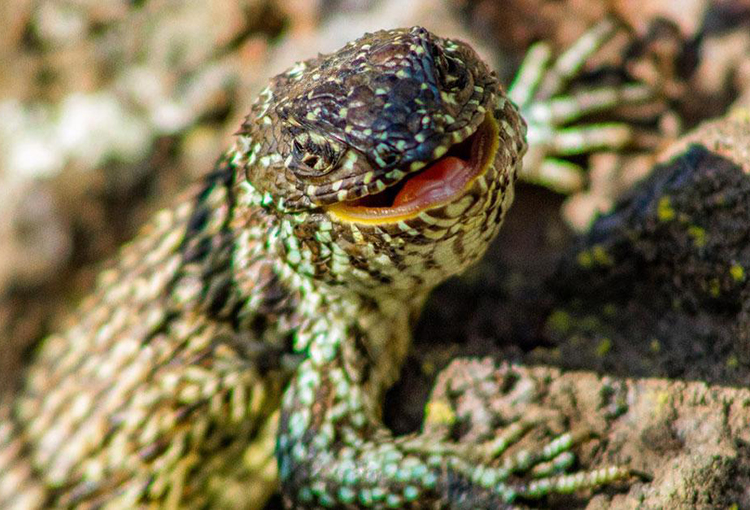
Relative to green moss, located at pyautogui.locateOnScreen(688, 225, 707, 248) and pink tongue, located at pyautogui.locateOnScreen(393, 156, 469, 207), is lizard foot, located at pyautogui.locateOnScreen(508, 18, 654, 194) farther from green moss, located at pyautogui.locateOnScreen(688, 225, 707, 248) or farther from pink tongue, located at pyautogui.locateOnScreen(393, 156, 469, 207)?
pink tongue, located at pyautogui.locateOnScreen(393, 156, 469, 207)

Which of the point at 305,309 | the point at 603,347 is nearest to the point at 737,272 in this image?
the point at 603,347

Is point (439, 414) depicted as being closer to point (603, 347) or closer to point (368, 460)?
point (368, 460)

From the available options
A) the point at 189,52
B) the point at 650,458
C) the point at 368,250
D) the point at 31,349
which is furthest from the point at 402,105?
the point at 31,349

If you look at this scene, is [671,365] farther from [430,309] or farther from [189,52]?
[189,52]

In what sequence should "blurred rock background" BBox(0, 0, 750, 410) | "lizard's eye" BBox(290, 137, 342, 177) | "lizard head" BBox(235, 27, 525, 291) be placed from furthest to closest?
"blurred rock background" BBox(0, 0, 750, 410), "lizard's eye" BBox(290, 137, 342, 177), "lizard head" BBox(235, 27, 525, 291)

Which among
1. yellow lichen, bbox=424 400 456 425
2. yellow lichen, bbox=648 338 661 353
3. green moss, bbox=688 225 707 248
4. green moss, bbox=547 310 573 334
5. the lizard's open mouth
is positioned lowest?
green moss, bbox=547 310 573 334

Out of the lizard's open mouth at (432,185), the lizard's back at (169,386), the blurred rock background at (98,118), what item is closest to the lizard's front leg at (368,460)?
the lizard's back at (169,386)

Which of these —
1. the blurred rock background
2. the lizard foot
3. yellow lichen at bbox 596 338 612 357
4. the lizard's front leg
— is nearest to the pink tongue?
the lizard's front leg

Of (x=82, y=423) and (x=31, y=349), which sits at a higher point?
(x=82, y=423)
